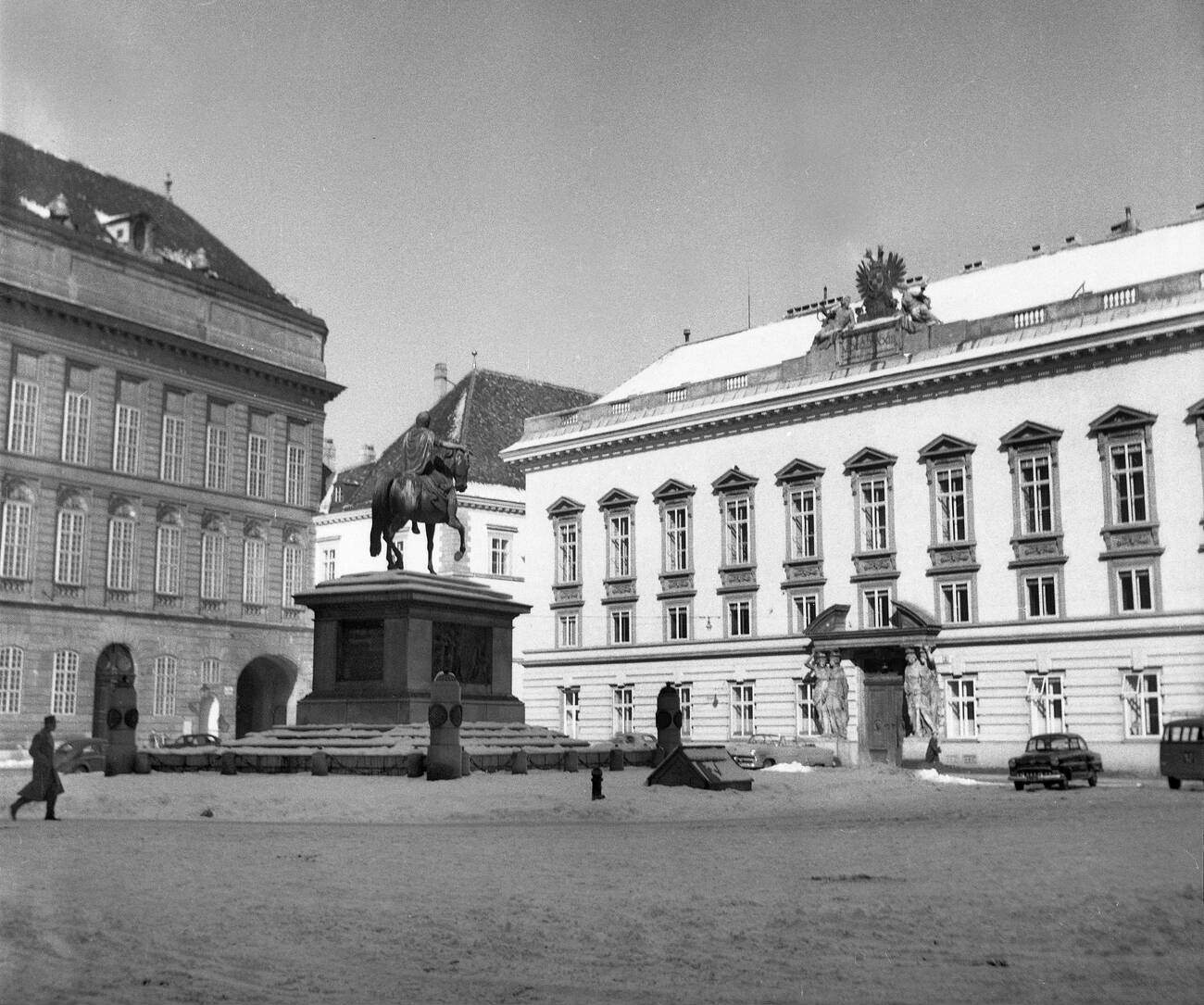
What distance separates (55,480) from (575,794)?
17543 millimetres

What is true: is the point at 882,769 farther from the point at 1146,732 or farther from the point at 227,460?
the point at 227,460

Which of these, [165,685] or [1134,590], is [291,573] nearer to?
[165,685]

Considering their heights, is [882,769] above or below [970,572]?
below

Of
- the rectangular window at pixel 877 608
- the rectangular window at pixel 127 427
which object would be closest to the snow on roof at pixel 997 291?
the rectangular window at pixel 877 608

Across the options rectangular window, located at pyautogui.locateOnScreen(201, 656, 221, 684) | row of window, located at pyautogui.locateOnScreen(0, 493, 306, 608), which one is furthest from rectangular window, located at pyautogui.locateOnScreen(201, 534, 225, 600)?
rectangular window, located at pyautogui.locateOnScreen(201, 656, 221, 684)

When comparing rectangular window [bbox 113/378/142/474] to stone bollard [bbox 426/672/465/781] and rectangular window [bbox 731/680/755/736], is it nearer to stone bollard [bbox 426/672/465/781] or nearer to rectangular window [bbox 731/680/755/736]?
stone bollard [bbox 426/672/465/781]

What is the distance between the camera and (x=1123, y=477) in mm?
20969

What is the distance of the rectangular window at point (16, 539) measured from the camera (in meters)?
32.5

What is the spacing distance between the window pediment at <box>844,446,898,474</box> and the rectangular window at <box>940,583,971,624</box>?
17.8ft

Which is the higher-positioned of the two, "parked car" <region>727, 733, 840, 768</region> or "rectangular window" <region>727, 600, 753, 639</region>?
"rectangular window" <region>727, 600, 753, 639</region>

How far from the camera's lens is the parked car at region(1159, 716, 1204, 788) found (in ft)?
59.2

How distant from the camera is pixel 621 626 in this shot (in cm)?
4909

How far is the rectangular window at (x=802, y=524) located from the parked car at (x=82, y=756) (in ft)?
71.1

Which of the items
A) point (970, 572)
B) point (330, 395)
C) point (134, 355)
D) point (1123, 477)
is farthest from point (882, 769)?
→ point (134, 355)
